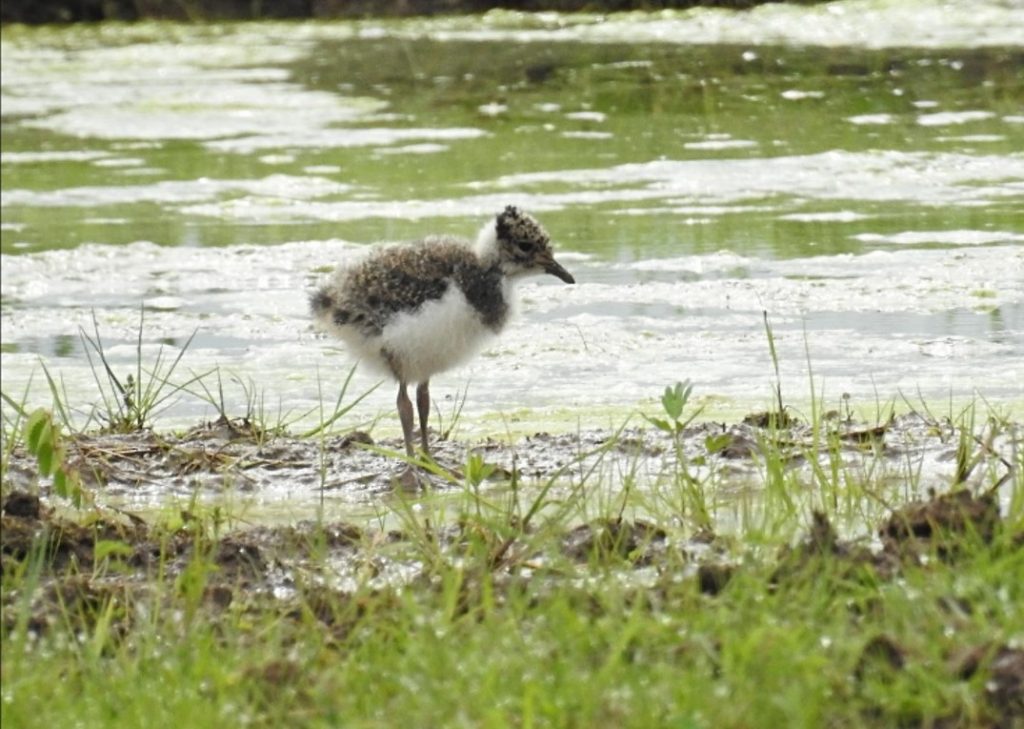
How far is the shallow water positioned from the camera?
7285mm

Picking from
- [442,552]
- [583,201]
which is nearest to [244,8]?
[583,201]

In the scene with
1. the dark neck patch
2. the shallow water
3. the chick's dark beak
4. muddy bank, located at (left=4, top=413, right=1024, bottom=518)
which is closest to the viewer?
muddy bank, located at (left=4, top=413, right=1024, bottom=518)

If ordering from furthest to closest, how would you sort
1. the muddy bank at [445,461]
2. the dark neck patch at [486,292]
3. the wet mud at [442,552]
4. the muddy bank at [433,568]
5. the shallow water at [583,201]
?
the shallow water at [583,201] < the dark neck patch at [486,292] < the muddy bank at [445,461] < the wet mud at [442,552] < the muddy bank at [433,568]

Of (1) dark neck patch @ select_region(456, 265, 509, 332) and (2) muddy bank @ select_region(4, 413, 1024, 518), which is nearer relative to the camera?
(2) muddy bank @ select_region(4, 413, 1024, 518)

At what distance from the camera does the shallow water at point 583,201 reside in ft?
23.9

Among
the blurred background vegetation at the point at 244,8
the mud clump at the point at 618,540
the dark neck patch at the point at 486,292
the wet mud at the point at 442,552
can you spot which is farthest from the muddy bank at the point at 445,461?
the blurred background vegetation at the point at 244,8

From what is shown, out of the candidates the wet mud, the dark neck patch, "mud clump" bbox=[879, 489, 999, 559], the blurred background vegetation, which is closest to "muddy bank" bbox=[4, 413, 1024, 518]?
the wet mud

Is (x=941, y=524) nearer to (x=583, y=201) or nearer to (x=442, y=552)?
(x=442, y=552)

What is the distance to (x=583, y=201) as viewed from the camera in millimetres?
10039

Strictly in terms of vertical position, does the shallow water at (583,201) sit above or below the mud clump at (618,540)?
above

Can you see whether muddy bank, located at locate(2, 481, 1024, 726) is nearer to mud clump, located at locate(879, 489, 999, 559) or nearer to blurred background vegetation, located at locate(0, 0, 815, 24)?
mud clump, located at locate(879, 489, 999, 559)

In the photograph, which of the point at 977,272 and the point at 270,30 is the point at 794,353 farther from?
the point at 270,30

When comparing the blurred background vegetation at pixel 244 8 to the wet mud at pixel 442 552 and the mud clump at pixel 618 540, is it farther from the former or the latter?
the mud clump at pixel 618 540

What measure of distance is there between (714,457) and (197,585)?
212 cm
